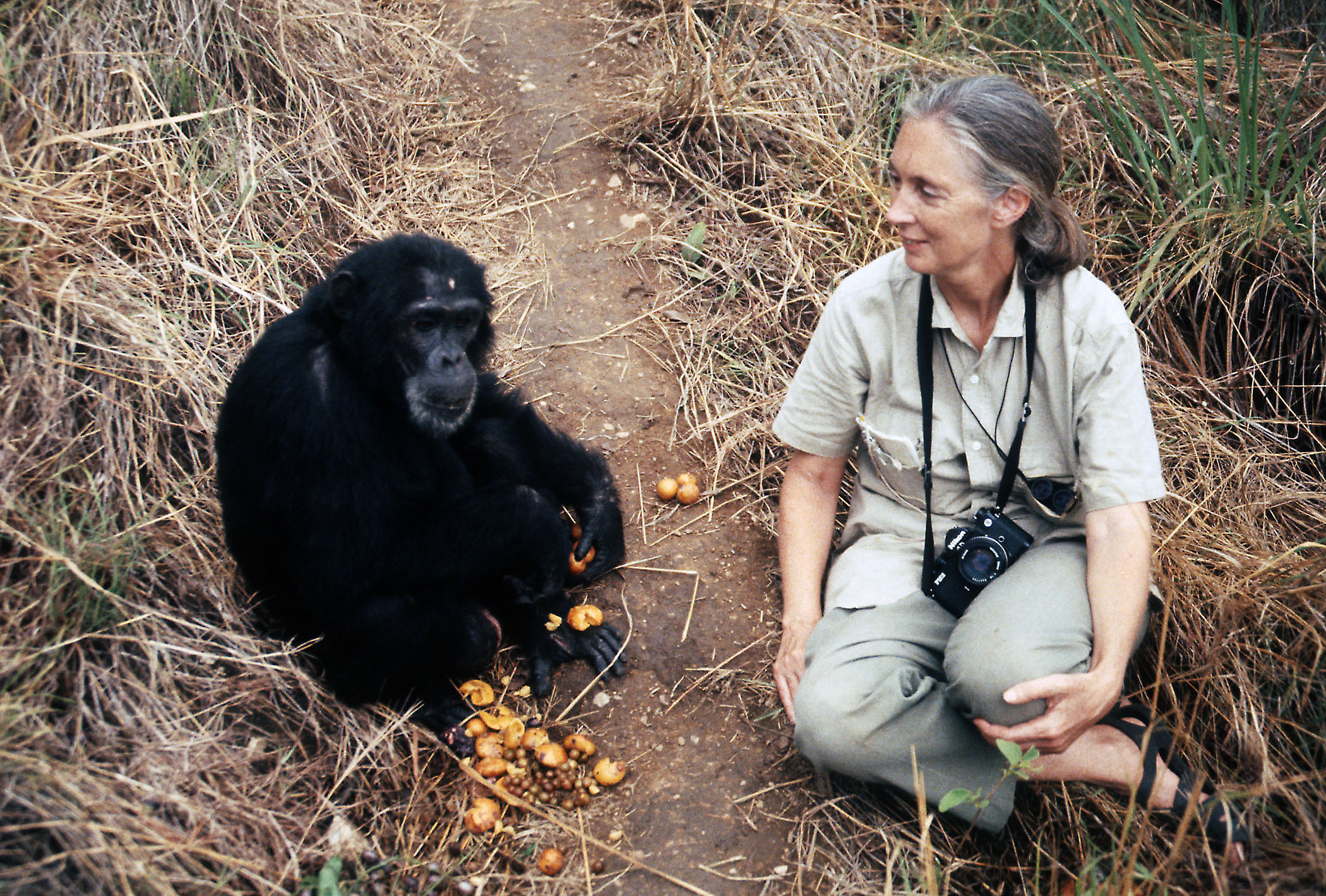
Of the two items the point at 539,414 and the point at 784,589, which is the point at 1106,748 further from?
the point at 539,414

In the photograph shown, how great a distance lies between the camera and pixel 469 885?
2953 millimetres

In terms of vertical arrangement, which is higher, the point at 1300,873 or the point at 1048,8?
the point at 1048,8

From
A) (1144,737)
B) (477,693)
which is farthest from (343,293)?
(1144,737)

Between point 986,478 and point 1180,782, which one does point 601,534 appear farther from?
point 1180,782

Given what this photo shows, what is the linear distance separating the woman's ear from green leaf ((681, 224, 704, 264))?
2439 millimetres

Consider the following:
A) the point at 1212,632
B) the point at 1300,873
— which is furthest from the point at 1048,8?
the point at 1300,873

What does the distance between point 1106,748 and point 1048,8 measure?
10.7ft

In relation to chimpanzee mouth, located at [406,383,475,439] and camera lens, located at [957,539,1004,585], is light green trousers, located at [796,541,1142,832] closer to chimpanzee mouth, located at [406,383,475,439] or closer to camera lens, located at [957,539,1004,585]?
camera lens, located at [957,539,1004,585]

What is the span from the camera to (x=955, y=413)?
10.3 ft

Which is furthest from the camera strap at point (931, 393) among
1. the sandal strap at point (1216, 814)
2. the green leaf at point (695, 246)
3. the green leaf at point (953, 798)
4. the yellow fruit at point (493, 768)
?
the green leaf at point (695, 246)

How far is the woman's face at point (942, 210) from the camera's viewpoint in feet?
9.30

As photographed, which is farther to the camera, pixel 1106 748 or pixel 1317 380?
pixel 1317 380

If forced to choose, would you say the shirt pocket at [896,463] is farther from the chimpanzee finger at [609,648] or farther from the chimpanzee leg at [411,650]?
the chimpanzee leg at [411,650]

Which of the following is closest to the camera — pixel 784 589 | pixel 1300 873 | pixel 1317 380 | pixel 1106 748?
pixel 1300 873
